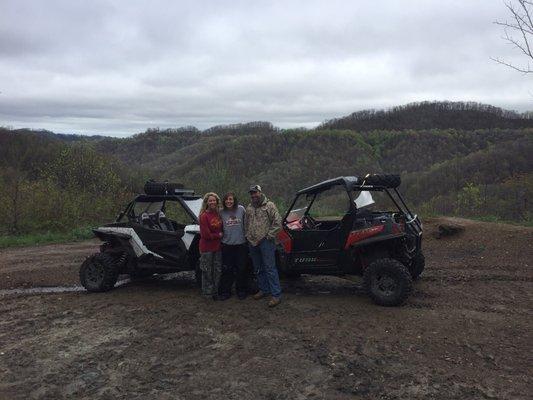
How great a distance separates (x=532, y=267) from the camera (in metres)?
8.23

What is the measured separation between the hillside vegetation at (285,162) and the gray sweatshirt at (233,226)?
11562 millimetres

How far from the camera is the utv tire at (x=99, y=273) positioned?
7422 millimetres

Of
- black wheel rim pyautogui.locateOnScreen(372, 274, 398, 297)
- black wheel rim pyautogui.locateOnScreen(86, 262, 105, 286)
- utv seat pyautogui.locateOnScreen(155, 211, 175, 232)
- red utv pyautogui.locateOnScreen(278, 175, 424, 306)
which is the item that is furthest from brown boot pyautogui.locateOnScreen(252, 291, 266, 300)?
black wheel rim pyautogui.locateOnScreen(86, 262, 105, 286)

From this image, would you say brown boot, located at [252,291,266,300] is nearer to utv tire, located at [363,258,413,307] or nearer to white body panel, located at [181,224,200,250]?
white body panel, located at [181,224,200,250]

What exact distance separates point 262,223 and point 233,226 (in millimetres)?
467

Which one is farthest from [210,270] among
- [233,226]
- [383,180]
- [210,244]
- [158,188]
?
[383,180]

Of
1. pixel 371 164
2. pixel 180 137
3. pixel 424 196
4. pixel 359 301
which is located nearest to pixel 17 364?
pixel 359 301

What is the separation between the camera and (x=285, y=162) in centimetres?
8738

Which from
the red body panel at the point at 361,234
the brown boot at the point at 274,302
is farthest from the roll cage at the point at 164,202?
the red body panel at the point at 361,234

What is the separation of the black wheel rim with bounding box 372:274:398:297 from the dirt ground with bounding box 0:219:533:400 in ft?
0.73

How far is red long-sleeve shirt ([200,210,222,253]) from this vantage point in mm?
6543

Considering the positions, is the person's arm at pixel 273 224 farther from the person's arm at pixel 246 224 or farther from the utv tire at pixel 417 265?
the utv tire at pixel 417 265

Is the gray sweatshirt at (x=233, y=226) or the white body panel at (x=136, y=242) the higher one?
the gray sweatshirt at (x=233, y=226)

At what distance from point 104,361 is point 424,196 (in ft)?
168
